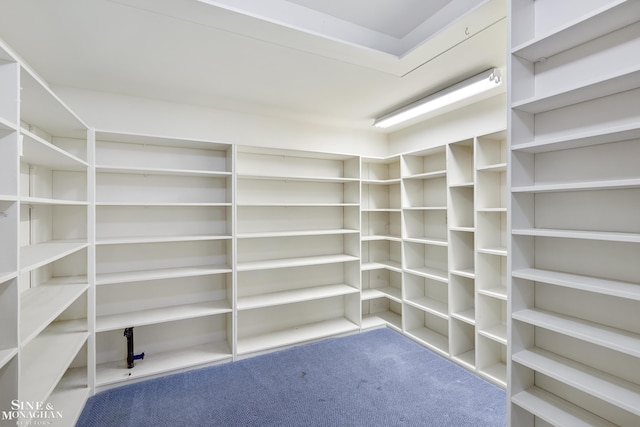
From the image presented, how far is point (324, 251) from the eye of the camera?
3.77m

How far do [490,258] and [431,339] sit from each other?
1.19m

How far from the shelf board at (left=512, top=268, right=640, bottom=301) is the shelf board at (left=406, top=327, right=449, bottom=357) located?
1.78 m

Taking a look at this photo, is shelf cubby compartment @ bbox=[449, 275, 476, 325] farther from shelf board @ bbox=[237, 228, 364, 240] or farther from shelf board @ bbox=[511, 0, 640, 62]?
shelf board @ bbox=[511, 0, 640, 62]

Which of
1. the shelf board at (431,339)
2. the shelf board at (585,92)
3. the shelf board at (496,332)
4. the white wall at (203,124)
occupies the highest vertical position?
the white wall at (203,124)

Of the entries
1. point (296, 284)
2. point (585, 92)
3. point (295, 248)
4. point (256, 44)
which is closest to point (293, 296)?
point (296, 284)

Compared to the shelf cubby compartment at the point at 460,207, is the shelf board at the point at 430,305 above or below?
below

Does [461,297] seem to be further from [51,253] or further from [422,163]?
[51,253]

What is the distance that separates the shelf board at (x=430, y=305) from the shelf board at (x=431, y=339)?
1.13ft

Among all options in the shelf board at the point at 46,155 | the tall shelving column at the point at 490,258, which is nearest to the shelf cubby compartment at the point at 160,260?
the shelf board at the point at 46,155

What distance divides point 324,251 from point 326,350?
3.76ft

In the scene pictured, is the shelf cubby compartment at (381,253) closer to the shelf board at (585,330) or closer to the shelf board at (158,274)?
the shelf board at (158,274)

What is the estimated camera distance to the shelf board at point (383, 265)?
3.67 metres

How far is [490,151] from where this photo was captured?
9.03 ft

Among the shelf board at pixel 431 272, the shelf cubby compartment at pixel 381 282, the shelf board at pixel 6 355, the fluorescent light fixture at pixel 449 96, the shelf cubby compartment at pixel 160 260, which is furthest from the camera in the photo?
the shelf cubby compartment at pixel 381 282
